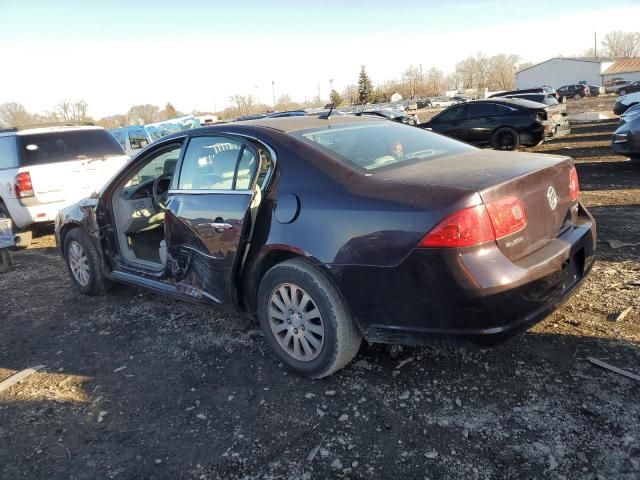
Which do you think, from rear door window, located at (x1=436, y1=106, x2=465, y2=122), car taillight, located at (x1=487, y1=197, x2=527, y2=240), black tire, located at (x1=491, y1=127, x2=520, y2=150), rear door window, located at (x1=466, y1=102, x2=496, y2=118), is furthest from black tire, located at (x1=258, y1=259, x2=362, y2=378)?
rear door window, located at (x1=436, y1=106, x2=465, y2=122)

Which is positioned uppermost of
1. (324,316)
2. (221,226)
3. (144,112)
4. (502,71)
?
(502,71)

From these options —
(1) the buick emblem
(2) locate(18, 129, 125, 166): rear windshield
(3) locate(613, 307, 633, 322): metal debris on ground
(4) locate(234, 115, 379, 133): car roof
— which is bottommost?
(3) locate(613, 307, 633, 322): metal debris on ground

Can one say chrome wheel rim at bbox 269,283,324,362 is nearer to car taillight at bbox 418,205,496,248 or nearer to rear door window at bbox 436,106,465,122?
car taillight at bbox 418,205,496,248

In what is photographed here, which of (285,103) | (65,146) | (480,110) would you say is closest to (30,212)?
(65,146)

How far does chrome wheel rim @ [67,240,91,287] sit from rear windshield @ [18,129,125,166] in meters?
3.12

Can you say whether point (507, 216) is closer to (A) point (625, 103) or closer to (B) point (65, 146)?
(B) point (65, 146)

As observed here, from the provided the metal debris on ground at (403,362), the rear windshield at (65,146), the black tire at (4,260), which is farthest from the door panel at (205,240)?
the rear windshield at (65,146)

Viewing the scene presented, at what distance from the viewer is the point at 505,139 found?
45.2 feet

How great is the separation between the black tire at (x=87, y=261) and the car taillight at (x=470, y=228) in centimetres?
362

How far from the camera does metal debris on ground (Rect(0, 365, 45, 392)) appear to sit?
3522mm

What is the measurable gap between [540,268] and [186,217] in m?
2.39

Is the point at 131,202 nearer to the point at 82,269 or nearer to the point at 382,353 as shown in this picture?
the point at 82,269

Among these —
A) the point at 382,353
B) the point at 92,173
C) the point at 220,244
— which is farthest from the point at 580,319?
the point at 92,173

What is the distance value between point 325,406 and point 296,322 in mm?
529
